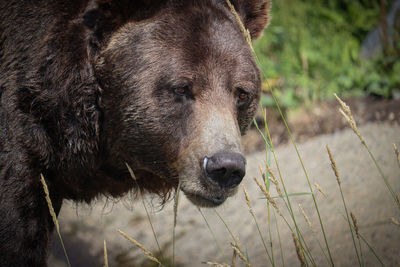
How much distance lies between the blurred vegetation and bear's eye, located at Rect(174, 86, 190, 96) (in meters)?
3.83

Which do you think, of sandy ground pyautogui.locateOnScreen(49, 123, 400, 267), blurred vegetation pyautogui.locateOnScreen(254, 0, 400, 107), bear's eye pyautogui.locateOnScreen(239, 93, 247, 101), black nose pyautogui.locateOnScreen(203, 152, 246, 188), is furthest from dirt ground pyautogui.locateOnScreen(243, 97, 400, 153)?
black nose pyautogui.locateOnScreen(203, 152, 246, 188)

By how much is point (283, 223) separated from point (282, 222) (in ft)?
0.09

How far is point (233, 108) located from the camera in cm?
300

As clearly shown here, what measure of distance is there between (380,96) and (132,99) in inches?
187

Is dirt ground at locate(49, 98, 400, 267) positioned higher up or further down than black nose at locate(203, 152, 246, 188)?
further down

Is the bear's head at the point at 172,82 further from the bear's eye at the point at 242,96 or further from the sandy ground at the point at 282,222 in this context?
the sandy ground at the point at 282,222

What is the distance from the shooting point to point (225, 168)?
2557 mm


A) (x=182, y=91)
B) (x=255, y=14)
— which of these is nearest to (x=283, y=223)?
(x=255, y=14)

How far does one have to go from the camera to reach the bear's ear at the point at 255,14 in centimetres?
343

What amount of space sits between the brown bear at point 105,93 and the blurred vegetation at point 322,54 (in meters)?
3.76

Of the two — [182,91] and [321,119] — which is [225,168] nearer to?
[182,91]

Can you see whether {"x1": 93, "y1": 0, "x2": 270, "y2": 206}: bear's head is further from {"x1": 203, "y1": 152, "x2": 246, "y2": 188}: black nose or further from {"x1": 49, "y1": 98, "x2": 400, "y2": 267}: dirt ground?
{"x1": 49, "y1": 98, "x2": 400, "y2": 267}: dirt ground

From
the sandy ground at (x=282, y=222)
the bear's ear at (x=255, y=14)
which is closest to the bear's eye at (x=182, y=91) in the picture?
the bear's ear at (x=255, y=14)

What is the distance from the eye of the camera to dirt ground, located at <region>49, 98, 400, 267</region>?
150 inches
